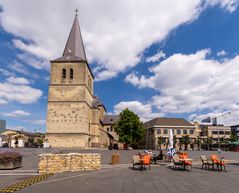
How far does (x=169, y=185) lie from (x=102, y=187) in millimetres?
2575

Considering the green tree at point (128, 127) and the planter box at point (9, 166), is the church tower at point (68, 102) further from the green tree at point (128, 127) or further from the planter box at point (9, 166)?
the planter box at point (9, 166)

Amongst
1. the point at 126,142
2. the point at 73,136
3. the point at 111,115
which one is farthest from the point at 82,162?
the point at 111,115

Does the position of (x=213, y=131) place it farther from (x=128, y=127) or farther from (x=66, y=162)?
(x=66, y=162)

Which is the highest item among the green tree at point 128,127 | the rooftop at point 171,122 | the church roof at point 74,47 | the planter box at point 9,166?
the church roof at point 74,47

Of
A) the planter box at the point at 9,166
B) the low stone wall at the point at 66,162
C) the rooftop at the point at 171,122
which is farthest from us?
the rooftop at the point at 171,122

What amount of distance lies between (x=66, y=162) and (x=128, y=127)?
48866 mm

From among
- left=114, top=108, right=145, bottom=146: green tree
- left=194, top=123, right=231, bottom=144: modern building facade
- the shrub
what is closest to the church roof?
left=114, top=108, right=145, bottom=146: green tree

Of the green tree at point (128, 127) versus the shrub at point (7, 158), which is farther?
the green tree at point (128, 127)

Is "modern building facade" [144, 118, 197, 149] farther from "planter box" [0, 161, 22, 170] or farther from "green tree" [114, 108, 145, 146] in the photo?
"planter box" [0, 161, 22, 170]

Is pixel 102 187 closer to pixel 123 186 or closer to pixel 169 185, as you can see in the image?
pixel 123 186

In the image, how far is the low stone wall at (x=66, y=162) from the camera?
545 inches

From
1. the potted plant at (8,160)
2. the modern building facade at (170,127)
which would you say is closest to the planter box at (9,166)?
the potted plant at (8,160)

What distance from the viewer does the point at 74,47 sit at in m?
57.1

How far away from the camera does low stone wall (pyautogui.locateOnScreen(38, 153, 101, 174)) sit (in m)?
13.8
